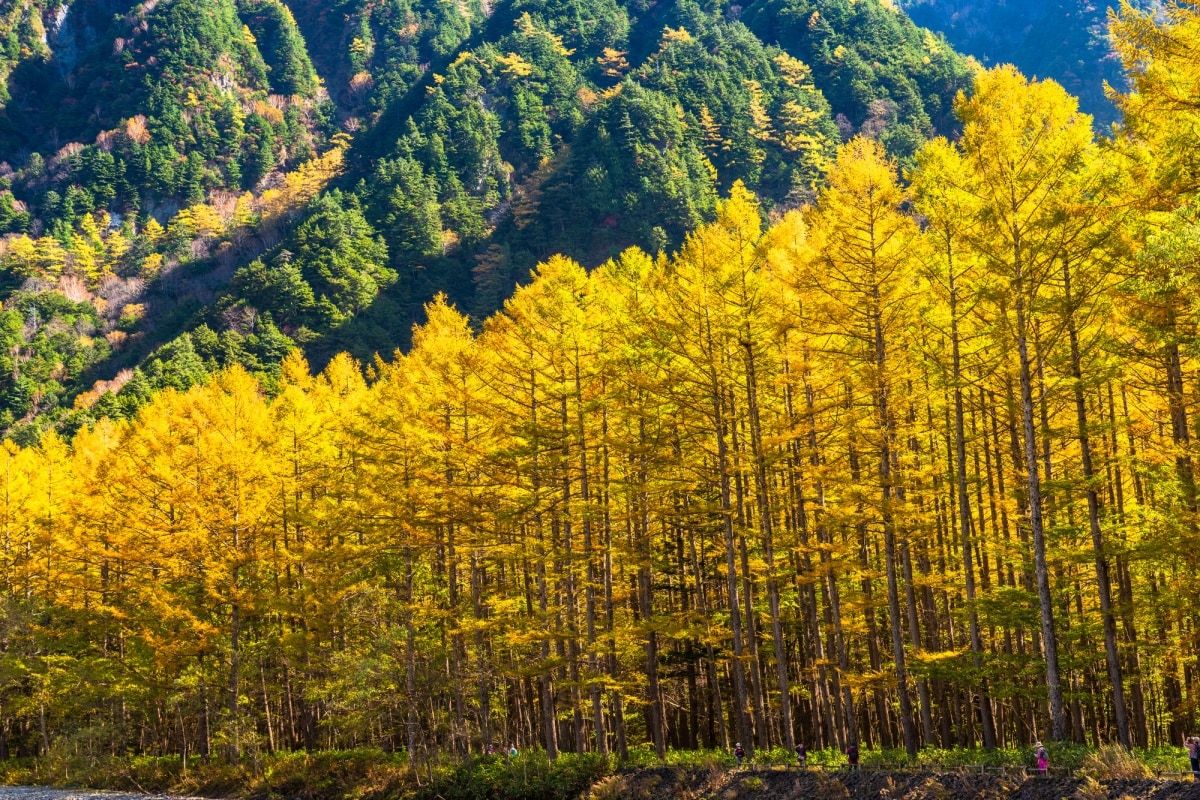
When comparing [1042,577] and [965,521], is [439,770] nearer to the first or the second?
[965,521]

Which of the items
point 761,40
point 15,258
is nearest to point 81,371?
point 15,258

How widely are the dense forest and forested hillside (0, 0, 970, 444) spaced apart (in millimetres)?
50002

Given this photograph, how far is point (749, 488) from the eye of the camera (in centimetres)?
3136

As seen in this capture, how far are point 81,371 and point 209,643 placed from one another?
253ft

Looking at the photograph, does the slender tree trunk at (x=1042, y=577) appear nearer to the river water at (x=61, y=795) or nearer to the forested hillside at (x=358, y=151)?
the river water at (x=61, y=795)

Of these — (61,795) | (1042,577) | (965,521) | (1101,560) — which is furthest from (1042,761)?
(61,795)

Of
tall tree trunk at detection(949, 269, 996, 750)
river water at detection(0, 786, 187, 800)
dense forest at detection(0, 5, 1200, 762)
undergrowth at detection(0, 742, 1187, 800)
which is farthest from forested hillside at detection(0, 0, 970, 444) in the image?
tall tree trunk at detection(949, 269, 996, 750)

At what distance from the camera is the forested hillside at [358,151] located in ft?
315

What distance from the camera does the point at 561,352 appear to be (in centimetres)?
2330

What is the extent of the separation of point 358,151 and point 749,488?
394 feet

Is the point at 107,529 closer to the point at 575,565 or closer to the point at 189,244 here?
the point at 575,565

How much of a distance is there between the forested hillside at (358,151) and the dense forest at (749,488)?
164 ft

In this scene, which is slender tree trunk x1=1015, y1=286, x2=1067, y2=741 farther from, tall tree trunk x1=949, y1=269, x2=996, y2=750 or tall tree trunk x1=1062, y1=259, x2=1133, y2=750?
tall tree trunk x1=949, y1=269, x2=996, y2=750

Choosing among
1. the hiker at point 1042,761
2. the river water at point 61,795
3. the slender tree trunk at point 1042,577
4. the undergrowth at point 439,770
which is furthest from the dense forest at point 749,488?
the river water at point 61,795
